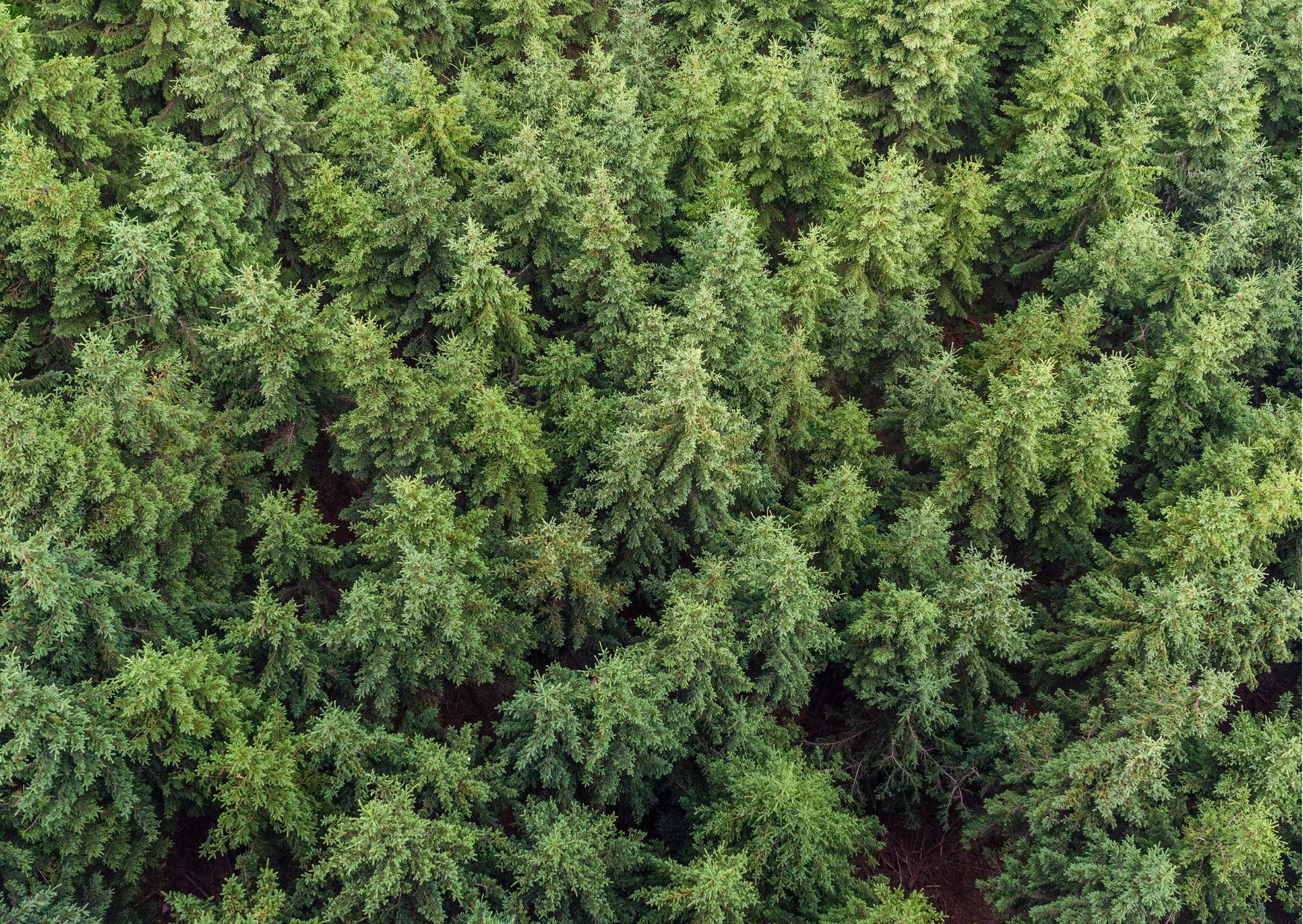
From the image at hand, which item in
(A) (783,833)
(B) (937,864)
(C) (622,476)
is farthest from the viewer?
(B) (937,864)

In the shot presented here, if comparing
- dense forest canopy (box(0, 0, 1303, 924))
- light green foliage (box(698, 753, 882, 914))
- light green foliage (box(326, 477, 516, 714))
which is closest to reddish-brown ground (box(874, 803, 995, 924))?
dense forest canopy (box(0, 0, 1303, 924))

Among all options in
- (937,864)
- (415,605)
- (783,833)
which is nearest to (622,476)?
(415,605)

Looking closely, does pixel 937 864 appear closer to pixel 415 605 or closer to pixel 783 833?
pixel 783 833

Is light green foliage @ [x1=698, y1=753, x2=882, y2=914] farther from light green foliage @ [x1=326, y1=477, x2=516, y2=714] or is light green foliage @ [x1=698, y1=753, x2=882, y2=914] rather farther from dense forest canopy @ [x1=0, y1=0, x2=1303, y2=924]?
light green foliage @ [x1=326, y1=477, x2=516, y2=714]

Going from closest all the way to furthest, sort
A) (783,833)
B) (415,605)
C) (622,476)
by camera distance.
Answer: (415,605) < (783,833) < (622,476)

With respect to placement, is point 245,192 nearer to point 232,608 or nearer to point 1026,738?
point 232,608

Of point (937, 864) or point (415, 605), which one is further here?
point (937, 864)

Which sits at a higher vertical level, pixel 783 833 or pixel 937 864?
pixel 783 833

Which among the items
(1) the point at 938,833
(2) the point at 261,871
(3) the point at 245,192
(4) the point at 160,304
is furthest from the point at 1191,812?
(3) the point at 245,192

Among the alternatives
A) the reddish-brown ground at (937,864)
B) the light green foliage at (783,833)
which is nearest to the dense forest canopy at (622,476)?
the light green foliage at (783,833)
